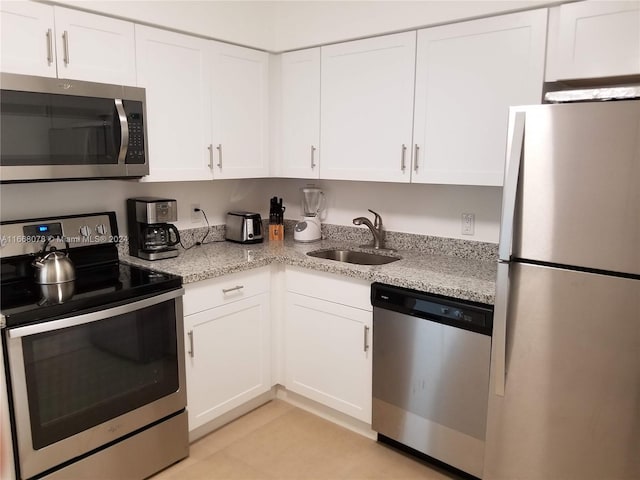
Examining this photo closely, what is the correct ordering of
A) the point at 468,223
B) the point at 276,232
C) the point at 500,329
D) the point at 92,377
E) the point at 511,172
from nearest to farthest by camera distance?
the point at 511,172
the point at 500,329
the point at 92,377
the point at 468,223
the point at 276,232

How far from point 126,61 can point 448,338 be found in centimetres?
193

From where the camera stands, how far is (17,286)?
2020 mm

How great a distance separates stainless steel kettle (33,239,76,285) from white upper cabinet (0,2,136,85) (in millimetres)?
755

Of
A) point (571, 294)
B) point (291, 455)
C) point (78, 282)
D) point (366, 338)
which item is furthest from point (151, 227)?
point (571, 294)

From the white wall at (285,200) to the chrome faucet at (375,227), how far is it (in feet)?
0.17

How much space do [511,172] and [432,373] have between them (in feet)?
3.17

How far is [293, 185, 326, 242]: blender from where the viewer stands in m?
3.04

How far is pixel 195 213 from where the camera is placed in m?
2.98

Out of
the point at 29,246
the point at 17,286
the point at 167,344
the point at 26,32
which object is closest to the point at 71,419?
the point at 167,344

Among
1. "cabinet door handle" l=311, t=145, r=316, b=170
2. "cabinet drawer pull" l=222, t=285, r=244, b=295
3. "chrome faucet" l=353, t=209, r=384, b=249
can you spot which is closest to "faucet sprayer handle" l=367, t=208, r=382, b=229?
"chrome faucet" l=353, t=209, r=384, b=249

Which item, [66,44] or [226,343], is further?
[226,343]

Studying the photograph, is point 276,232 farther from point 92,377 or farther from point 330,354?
point 92,377

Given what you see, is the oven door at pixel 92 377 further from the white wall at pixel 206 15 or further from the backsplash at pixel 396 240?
the white wall at pixel 206 15

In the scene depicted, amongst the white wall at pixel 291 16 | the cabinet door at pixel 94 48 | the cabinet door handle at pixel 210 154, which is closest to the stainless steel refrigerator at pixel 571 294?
the white wall at pixel 291 16
